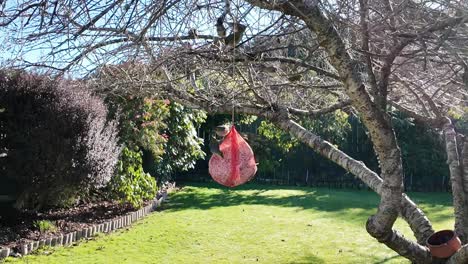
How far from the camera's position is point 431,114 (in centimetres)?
503

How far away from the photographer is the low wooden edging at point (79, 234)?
5977 mm

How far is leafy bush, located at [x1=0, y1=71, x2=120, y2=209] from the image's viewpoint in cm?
688

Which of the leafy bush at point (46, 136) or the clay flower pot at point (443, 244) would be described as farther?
the leafy bush at point (46, 136)

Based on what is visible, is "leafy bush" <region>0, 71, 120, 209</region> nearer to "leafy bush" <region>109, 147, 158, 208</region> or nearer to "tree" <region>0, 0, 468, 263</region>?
"leafy bush" <region>109, 147, 158, 208</region>

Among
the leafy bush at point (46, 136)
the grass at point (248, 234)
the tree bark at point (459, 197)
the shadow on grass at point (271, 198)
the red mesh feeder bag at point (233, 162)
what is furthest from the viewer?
the shadow on grass at point (271, 198)

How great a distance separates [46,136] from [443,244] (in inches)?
214

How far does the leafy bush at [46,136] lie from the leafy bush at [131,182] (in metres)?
1.43

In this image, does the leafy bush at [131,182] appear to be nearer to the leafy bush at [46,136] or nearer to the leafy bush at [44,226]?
the leafy bush at [46,136]

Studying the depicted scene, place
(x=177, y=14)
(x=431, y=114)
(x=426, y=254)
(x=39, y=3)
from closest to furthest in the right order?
(x=39, y=3)
(x=177, y=14)
(x=426, y=254)
(x=431, y=114)

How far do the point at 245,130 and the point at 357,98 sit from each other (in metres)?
12.7

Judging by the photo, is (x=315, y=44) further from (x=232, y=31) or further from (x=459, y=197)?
(x=459, y=197)

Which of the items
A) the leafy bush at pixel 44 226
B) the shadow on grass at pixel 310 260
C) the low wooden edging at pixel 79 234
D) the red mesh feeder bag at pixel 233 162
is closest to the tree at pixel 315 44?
the red mesh feeder bag at pixel 233 162

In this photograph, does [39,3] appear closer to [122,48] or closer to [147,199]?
[122,48]

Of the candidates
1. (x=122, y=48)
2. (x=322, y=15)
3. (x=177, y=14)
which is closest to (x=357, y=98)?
(x=322, y=15)
